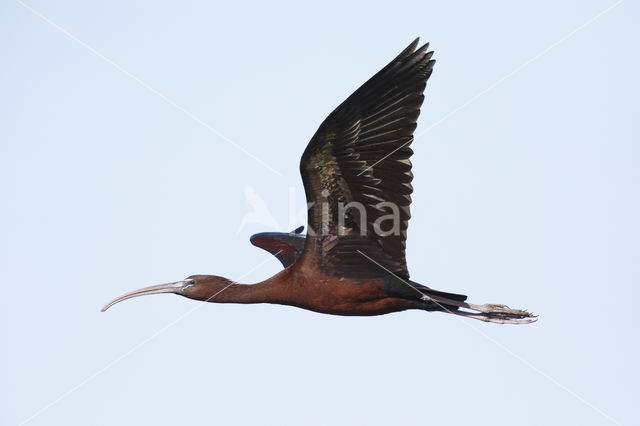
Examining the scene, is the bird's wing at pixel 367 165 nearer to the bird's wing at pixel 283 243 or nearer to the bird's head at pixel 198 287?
the bird's head at pixel 198 287

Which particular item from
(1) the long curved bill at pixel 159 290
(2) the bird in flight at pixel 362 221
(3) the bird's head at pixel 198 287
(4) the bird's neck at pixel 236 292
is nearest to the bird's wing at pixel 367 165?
(2) the bird in flight at pixel 362 221

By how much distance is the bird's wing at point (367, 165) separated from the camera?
10781mm

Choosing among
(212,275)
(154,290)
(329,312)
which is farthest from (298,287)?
(154,290)

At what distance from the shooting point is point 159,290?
42.2 feet

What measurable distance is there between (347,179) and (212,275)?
2.65 meters

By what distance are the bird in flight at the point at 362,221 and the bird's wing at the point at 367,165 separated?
1 cm

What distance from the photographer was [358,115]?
10.9 m

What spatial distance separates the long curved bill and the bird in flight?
15 mm

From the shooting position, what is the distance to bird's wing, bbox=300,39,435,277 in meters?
10.8

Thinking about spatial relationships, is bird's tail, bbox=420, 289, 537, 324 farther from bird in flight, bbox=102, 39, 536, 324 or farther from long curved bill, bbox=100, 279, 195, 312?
long curved bill, bbox=100, 279, 195, 312

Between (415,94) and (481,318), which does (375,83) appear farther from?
(481,318)

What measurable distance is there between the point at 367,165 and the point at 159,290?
11.8 feet

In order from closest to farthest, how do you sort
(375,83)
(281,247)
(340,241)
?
(375,83) → (340,241) → (281,247)

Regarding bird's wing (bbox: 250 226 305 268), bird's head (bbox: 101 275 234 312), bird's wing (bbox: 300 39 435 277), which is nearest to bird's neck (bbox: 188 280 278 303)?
bird's head (bbox: 101 275 234 312)
